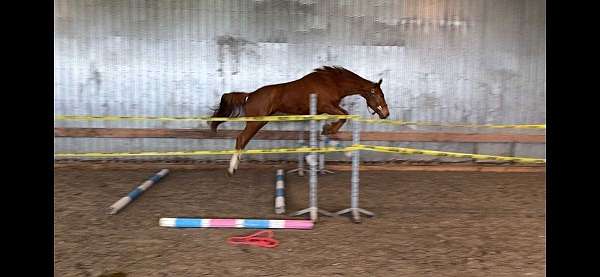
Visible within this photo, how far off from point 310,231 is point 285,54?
3.87 m

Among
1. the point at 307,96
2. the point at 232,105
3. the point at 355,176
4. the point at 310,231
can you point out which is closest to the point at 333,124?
the point at 307,96

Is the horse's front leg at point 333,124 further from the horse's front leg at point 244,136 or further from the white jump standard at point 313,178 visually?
the white jump standard at point 313,178

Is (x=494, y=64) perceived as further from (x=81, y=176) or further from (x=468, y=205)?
(x=81, y=176)

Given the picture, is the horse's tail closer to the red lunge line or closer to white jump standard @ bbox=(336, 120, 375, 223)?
white jump standard @ bbox=(336, 120, 375, 223)

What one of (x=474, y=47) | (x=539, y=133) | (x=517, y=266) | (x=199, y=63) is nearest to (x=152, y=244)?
(x=517, y=266)

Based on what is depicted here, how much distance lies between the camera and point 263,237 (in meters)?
3.76

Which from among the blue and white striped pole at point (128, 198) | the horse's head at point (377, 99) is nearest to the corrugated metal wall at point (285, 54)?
→ the horse's head at point (377, 99)

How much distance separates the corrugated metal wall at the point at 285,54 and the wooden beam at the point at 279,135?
0.38ft

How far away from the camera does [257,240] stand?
366cm

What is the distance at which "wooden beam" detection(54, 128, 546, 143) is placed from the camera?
22.7 ft

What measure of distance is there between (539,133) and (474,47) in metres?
1.99

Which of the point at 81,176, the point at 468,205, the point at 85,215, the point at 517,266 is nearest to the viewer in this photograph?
the point at 517,266

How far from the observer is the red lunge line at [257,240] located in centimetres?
358

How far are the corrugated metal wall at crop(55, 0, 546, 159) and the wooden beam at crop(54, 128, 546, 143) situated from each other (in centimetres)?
12
